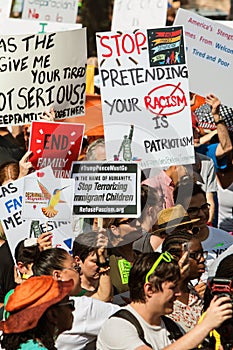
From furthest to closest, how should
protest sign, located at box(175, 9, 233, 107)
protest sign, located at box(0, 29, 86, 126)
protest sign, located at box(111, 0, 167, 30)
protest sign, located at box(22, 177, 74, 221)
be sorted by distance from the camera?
protest sign, located at box(111, 0, 167, 30) → protest sign, located at box(175, 9, 233, 107) → protest sign, located at box(0, 29, 86, 126) → protest sign, located at box(22, 177, 74, 221)

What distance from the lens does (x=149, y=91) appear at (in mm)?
6504

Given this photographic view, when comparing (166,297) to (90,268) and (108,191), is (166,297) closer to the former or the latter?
(90,268)

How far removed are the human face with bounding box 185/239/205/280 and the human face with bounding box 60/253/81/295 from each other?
23.7 inches

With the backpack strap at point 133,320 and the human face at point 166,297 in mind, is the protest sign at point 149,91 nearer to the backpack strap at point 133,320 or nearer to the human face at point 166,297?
the human face at point 166,297

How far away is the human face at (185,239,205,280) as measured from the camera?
216 inches

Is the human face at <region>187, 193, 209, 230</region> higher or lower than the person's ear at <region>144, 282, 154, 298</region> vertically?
higher

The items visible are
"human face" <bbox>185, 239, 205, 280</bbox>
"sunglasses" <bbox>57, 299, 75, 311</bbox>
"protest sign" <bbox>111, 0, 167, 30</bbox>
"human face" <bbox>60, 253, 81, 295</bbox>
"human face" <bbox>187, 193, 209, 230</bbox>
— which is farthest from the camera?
"protest sign" <bbox>111, 0, 167, 30</bbox>

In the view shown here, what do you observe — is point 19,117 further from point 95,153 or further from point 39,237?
point 39,237

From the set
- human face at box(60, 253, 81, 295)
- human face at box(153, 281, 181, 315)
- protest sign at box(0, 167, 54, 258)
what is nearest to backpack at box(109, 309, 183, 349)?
human face at box(153, 281, 181, 315)

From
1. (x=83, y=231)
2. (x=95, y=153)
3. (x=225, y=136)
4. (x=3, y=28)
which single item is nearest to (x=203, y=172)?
(x=225, y=136)

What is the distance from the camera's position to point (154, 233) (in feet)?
19.7

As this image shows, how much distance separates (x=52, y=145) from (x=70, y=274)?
1.15 meters

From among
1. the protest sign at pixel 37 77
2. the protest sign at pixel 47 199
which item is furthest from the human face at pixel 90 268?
the protest sign at pixel 37 77

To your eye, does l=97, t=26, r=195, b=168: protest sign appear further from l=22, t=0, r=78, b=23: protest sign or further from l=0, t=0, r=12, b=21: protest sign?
l=22, t=0, r=78, b=23: protest sign
